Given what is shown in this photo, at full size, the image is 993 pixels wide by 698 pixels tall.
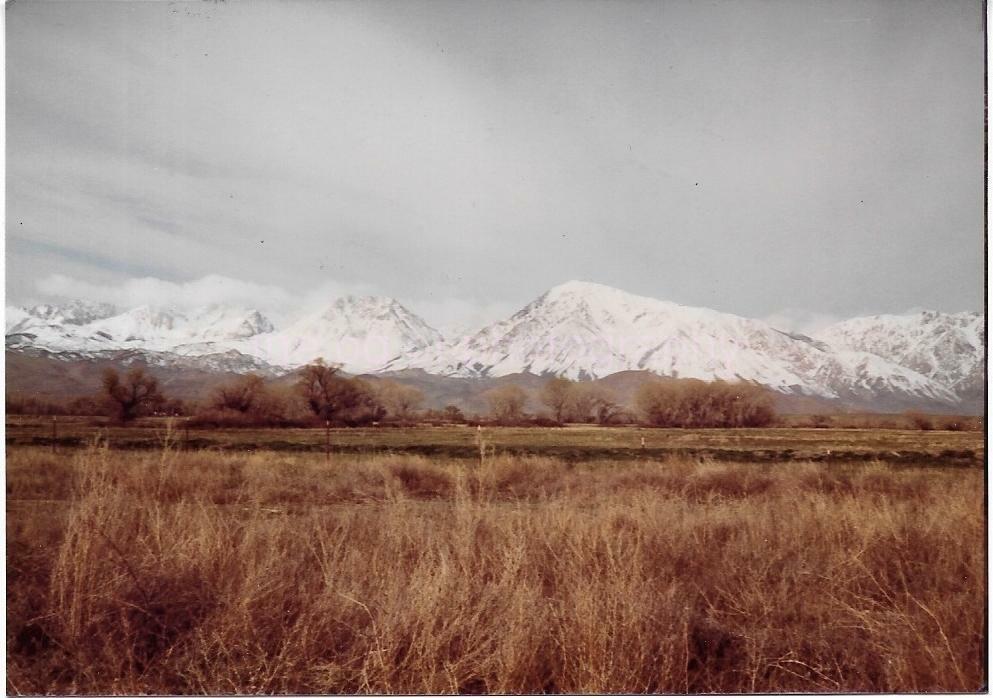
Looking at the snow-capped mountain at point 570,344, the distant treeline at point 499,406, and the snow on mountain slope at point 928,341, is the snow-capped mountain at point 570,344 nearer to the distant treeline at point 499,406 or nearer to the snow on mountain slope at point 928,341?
the snow on mountain slope at point 928,341

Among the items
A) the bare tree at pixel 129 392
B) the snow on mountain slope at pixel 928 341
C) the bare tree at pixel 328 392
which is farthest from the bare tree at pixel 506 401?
the bare tree at pixel 129 392

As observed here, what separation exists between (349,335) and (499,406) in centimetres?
144

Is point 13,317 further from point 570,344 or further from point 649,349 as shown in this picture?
point 649,349

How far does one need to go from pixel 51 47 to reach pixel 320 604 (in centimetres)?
367

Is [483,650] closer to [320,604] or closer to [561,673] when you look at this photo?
[561,673]

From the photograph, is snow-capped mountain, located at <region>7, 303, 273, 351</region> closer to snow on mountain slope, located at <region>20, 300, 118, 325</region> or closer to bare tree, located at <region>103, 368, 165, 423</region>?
snow on mountain slope, located at <region>20, 300, 118, 325</region>

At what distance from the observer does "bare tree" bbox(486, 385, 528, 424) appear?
14.7 ft

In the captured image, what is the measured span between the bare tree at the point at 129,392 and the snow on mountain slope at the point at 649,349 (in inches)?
74.2

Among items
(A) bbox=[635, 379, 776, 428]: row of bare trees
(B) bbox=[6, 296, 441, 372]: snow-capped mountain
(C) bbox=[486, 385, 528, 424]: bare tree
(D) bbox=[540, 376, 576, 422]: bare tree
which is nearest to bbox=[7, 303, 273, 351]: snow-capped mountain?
(B) bbox=[6, 296, 441, 372]: snow-capped mountain

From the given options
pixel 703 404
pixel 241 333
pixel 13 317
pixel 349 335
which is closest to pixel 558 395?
pixel 703 404

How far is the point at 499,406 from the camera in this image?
449cm

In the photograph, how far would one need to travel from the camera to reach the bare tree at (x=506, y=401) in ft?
14.7

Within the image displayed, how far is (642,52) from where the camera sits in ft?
10.7

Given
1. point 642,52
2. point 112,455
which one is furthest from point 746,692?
point 112,455
